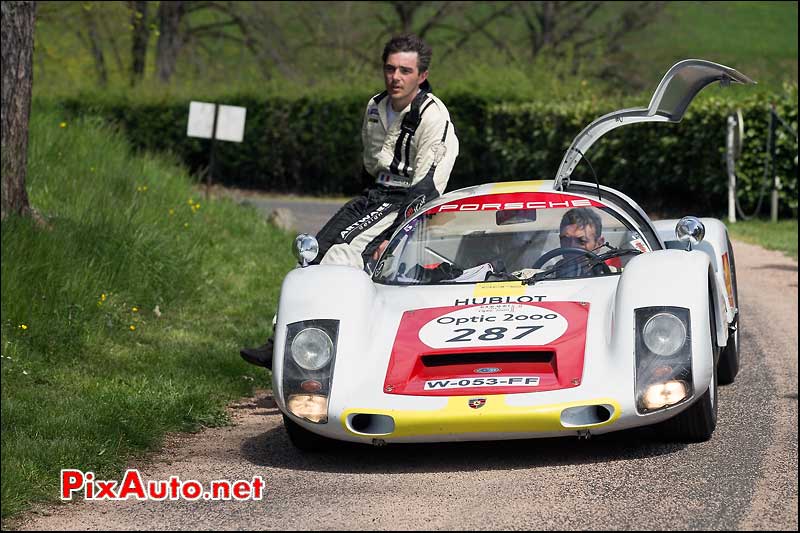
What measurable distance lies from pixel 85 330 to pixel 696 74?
4628 millimetres

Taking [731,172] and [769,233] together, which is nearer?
[769,233]

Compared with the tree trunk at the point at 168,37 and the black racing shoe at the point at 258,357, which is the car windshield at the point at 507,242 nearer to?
the black racing shoe at the point at 258,357

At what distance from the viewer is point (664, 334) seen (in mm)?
5719

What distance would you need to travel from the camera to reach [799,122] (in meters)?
19.3

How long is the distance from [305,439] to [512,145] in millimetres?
20852

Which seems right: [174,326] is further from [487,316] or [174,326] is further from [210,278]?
[487,316]

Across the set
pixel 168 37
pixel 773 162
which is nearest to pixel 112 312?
pixel 773 162

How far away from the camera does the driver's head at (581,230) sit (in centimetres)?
686

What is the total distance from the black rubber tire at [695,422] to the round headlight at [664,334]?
0.24 m

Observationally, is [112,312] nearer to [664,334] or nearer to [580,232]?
[580,232]

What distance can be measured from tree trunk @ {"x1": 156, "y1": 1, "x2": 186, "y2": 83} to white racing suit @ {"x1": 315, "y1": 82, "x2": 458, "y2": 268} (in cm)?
3410

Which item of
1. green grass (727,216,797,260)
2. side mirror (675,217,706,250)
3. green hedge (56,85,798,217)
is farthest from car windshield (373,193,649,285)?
green grass (727,216,797,260)

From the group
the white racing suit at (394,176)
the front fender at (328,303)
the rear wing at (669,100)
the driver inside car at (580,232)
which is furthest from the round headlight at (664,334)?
the white racing suit at (394,176)
